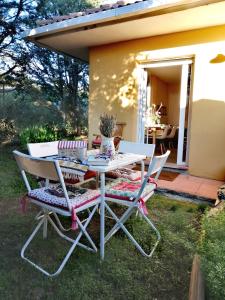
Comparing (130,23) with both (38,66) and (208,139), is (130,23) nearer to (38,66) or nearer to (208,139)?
(208,139)

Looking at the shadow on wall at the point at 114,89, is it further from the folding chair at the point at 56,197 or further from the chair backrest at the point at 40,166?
the chair backrest at the point at 40,166

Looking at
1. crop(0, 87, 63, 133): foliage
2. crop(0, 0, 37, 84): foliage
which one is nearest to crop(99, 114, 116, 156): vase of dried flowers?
crop(0, 87, 63, 133): foliage

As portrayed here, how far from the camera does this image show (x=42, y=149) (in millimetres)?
2730

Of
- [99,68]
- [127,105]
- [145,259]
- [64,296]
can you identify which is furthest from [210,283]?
[99,68]

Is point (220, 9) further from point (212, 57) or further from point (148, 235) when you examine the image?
point (148, 235)

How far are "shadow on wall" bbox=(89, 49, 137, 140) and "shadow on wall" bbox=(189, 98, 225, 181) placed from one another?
1303mm

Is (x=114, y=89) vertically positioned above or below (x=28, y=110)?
above

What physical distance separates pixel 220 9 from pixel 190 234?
3.11 metres

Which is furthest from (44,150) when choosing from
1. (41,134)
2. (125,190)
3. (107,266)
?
(41,134)

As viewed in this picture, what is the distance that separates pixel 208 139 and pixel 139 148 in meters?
1.97

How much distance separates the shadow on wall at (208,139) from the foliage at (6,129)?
5251mm

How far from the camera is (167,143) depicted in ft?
23.7

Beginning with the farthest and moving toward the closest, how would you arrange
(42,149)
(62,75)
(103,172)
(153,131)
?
(62,75) → (153,131) → (42,149) → (103,172)

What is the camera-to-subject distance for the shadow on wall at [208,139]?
4.21 m
